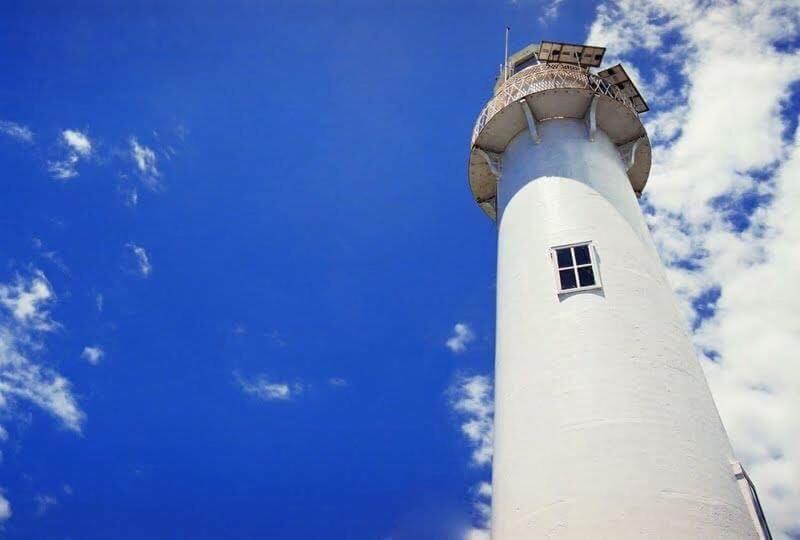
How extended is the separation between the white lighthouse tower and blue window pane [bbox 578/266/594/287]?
0.12 feet

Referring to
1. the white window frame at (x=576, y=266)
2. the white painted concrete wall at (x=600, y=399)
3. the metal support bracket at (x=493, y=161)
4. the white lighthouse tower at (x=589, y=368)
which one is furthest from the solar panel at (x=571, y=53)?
the white window frame at (x=576, y=266)

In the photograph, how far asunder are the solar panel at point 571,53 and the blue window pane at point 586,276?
10.4 meters

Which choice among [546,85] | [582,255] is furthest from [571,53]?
[582,255]

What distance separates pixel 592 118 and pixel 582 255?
20.6ft

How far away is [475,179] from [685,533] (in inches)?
573

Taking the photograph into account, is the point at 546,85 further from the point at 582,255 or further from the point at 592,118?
the point at 582,255

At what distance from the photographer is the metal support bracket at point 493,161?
63.6 ft

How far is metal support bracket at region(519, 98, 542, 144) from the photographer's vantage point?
18.0 m

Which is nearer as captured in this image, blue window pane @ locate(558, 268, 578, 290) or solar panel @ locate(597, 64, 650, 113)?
blue window pane @ locate(558, 268, 578, 290)

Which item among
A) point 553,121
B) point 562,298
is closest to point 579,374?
point 562,298

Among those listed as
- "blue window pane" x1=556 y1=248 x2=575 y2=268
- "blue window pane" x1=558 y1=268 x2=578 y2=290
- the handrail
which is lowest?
"blue window pane" x1=558 y1=268 x2=578 y2=290

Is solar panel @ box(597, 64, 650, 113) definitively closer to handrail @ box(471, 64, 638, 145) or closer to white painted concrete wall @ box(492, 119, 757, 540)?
handrail @ box(471, 64, 638, 145)

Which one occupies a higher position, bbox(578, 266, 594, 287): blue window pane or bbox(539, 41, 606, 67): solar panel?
bbox(539, 41, 606, 67): solar panel

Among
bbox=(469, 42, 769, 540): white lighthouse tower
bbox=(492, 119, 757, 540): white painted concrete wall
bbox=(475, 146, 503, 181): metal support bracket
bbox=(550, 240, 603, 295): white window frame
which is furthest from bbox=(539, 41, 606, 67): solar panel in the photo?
bbox=(550, 240, 603, 295): white window frame
